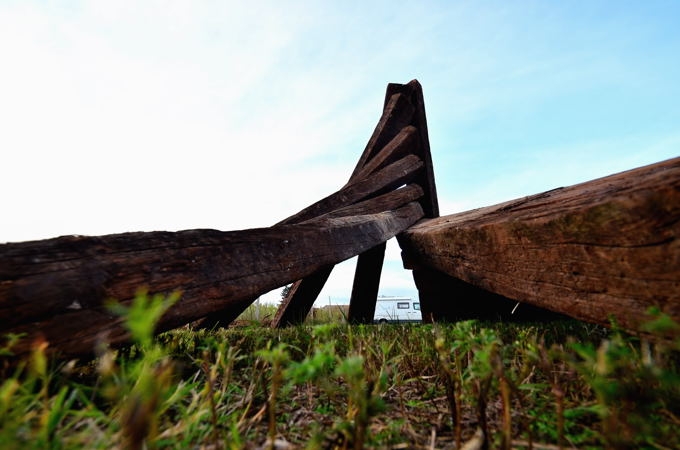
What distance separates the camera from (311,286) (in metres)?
4.55

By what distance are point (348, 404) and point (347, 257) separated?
1407 millimetres

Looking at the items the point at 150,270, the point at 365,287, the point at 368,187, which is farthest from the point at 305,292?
the point at 150,270

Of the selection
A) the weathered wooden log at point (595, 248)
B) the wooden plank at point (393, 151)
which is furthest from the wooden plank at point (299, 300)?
the weathered wooden log at point (595, 248)

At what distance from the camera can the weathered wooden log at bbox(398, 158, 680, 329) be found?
1.17 metres

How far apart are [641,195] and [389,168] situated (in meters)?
3.19

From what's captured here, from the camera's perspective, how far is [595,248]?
4.65 feet

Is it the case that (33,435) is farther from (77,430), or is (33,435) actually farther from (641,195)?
(641,195)

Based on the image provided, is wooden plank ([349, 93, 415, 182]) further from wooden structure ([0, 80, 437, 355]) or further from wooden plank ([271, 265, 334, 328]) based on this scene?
wooden structure ([0, 80, 437, 355])

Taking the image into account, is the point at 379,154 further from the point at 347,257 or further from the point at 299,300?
the point at 347,257

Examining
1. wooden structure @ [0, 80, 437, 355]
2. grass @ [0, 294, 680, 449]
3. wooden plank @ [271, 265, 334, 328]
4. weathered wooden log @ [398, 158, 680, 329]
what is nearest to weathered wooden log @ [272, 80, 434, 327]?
wooden plank @ [271, 265, 334, 328]

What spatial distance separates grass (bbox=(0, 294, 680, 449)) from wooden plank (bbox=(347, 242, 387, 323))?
3264 millimetres

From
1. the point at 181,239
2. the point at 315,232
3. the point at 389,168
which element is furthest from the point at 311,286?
the point at 181,239

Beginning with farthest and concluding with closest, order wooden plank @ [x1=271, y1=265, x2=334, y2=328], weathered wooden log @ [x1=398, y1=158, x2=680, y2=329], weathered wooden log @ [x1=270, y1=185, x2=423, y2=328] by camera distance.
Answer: wooden plank @ [x1=271, y1=265, x2=334, y2=328], weathered wooden log @ [x1=270, y1=185, x2=423, y2=328], weathered wooden log @ [x1=398, y1=158, x2=680, y2=329]

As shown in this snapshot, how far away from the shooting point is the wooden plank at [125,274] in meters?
1.27
